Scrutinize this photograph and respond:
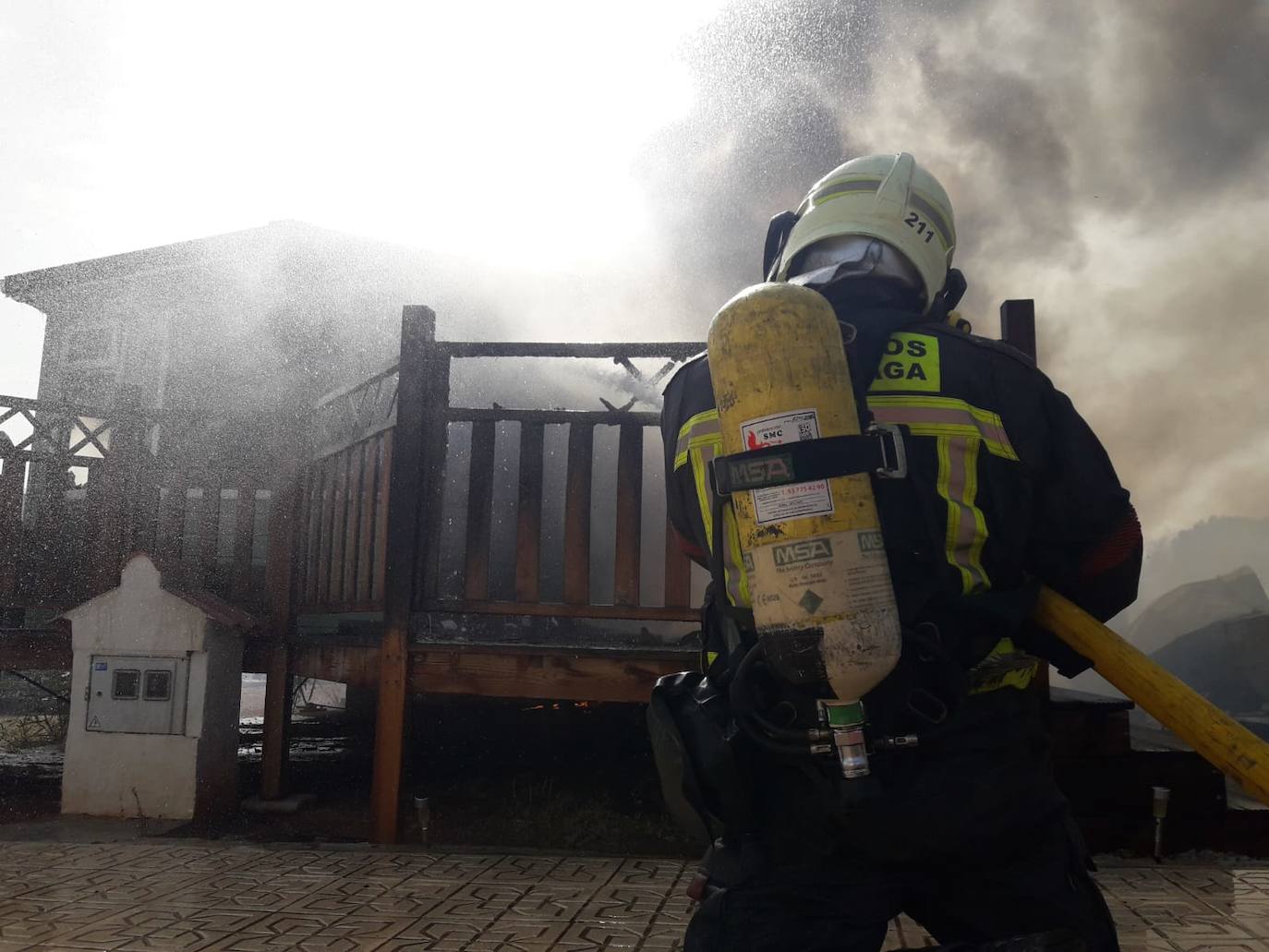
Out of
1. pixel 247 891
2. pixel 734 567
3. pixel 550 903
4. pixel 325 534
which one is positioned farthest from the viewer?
pixel 325 534

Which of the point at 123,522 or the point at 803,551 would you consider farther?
the point at 123,522

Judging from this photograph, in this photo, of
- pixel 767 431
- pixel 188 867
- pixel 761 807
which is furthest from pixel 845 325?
pixel 188 867

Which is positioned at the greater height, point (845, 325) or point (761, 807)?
point (845, 325)

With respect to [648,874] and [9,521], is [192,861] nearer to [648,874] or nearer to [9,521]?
[648,874]

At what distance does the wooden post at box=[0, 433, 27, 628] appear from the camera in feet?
22.4

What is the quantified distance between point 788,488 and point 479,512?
3724 mm

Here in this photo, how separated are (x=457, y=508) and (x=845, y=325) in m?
8.81

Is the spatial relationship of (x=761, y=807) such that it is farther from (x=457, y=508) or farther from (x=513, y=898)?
(x=457, y=508)

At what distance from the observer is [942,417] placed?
1574mm

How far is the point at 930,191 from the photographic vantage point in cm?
201

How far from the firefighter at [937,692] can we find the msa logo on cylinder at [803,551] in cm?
15

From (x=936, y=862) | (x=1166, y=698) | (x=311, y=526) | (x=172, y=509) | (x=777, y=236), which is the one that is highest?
(x=777, y=236)

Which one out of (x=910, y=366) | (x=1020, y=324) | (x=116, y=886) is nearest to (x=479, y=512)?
(x=116, y=886)

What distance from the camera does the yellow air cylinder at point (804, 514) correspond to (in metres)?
1.42
